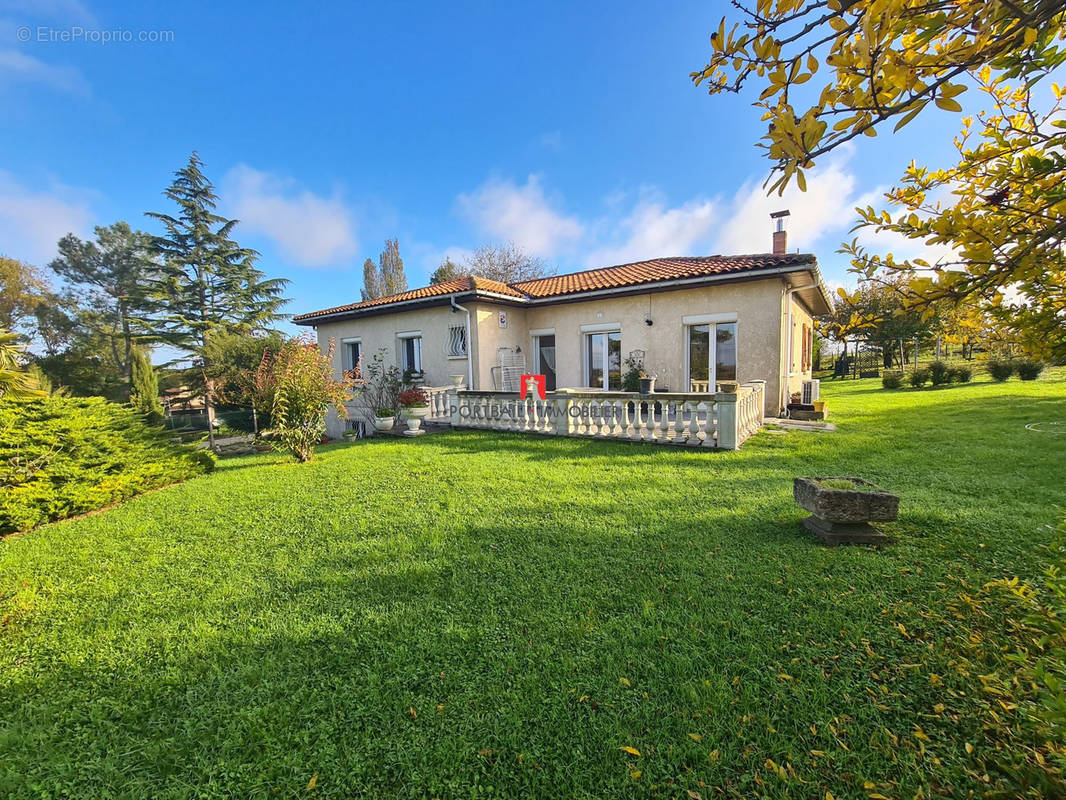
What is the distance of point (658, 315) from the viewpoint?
10891mm

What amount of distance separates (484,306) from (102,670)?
405 inches

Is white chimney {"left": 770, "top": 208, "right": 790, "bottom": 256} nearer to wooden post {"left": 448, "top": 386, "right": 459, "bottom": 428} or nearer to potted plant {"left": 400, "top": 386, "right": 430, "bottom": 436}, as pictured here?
wooden post {"left": 448, "top": 386, "right": 459, "bottom": 428}

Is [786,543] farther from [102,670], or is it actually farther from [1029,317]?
[102,670]

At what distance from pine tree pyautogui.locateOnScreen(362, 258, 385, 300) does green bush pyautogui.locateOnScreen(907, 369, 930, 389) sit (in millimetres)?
41861

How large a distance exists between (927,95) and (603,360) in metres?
10.7

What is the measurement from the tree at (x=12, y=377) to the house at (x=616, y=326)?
25.5ft

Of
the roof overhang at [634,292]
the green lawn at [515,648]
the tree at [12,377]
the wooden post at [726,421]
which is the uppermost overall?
the roof overhang at [634,292]

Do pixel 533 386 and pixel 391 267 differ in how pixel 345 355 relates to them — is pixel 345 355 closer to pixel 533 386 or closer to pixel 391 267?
pixel 533 386

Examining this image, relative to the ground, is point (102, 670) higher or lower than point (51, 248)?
lower

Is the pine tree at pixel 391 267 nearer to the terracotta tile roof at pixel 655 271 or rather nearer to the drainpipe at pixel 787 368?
the terracotta tile roof at pixel 655 271

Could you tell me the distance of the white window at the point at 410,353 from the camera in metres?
13.2

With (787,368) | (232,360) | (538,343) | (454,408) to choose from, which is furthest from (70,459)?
(232,360)

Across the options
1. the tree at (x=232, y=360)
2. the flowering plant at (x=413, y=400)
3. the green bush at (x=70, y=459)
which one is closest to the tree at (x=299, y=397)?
the green bush at (x=70, y=459)

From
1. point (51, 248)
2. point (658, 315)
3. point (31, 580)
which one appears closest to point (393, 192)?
point (658, 315)
